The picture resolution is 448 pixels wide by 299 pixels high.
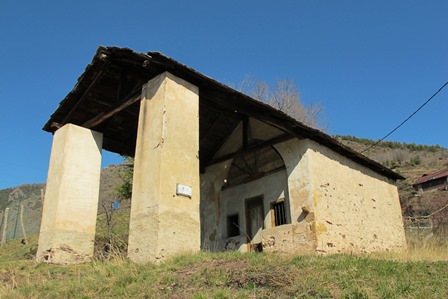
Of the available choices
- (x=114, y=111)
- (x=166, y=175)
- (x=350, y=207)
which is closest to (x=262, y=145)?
(x=350, y=207)

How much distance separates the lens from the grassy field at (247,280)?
17.7ft

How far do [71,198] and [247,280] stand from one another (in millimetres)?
6800

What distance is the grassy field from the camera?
17.7 ft

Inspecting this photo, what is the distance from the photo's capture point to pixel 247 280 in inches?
236

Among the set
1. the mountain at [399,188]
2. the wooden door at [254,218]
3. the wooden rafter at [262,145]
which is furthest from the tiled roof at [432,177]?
the wooden rafter at [262,145]

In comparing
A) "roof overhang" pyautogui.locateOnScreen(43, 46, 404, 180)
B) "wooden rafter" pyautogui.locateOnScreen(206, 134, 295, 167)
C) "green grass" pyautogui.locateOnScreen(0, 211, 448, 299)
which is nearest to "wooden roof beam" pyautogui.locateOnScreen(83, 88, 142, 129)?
"roof overhang" pyautogui.locateOnScreen(43, 46, 404, 180)

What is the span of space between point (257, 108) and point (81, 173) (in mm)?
5215

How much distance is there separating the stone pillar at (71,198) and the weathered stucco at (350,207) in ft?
20.6

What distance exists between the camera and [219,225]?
48.5 feet

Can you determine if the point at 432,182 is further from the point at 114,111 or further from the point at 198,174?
the point at 114,111

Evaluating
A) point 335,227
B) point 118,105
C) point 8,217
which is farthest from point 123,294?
point 8,217

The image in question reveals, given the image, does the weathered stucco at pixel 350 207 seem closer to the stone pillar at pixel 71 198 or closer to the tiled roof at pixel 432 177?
the stone pillar at pixel 71 198

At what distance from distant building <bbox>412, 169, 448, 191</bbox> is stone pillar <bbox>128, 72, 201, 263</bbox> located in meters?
36.7

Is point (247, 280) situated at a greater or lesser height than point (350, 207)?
lesser
